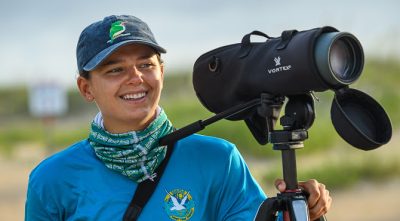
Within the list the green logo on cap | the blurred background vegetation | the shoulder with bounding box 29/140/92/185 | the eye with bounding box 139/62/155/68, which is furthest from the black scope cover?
the blurred background vegetation

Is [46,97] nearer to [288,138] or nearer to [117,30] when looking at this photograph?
[117,30]

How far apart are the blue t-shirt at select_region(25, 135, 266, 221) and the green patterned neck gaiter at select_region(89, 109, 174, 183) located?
3 cm

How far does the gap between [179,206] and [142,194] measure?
0.10m

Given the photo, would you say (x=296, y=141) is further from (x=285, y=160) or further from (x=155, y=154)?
(x=155, y=154)

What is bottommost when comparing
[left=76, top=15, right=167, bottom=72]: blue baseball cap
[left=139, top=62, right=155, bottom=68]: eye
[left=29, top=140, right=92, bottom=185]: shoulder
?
[left=29, top=140, right=92, bottom=185]: shoulder

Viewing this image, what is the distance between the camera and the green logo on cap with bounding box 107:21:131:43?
242 centimetres

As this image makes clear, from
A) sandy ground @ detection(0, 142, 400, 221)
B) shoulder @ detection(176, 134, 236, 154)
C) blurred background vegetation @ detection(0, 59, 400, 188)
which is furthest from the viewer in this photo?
blurred background vegetation @ detection(0, 59, 400, 188)

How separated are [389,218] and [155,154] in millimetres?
6553

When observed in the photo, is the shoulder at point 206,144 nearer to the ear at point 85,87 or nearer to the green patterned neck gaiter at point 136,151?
the green patterned neck gaiter at point 136,151

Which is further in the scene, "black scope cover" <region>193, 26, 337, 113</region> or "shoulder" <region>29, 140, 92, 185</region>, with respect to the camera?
"shoulder" <region>29, 140, 92, 185</region>

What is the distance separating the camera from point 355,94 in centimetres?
214

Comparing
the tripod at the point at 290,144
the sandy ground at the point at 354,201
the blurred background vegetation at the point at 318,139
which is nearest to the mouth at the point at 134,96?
the tripod at the point at 290,144

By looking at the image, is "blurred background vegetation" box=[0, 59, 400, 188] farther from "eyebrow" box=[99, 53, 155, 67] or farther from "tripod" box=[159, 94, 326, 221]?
"tripod" box=[159, 94, 326, 221]

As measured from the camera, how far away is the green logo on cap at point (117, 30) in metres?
2.42
